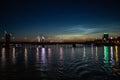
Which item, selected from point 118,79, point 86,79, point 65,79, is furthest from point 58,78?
point 118,79

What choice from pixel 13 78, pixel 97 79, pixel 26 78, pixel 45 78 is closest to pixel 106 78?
pixel 97 79

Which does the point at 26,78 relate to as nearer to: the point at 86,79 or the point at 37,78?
the point at 37,78

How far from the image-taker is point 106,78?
28250 millimetres

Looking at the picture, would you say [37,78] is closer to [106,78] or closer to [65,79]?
[65,79]

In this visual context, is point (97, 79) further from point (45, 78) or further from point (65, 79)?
point (45, 78)

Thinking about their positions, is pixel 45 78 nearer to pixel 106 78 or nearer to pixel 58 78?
pixel 58 78

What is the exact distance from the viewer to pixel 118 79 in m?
27.3

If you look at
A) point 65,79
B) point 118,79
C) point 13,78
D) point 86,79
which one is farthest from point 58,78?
point 118,79

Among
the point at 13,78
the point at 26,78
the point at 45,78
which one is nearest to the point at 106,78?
the point at 45,78

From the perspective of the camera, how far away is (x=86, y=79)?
2750 cm

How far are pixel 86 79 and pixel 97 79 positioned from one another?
146 centimetres

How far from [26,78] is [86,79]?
27.4 ft

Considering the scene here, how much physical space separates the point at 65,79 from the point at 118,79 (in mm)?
7045

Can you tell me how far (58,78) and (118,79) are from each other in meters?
8.06
